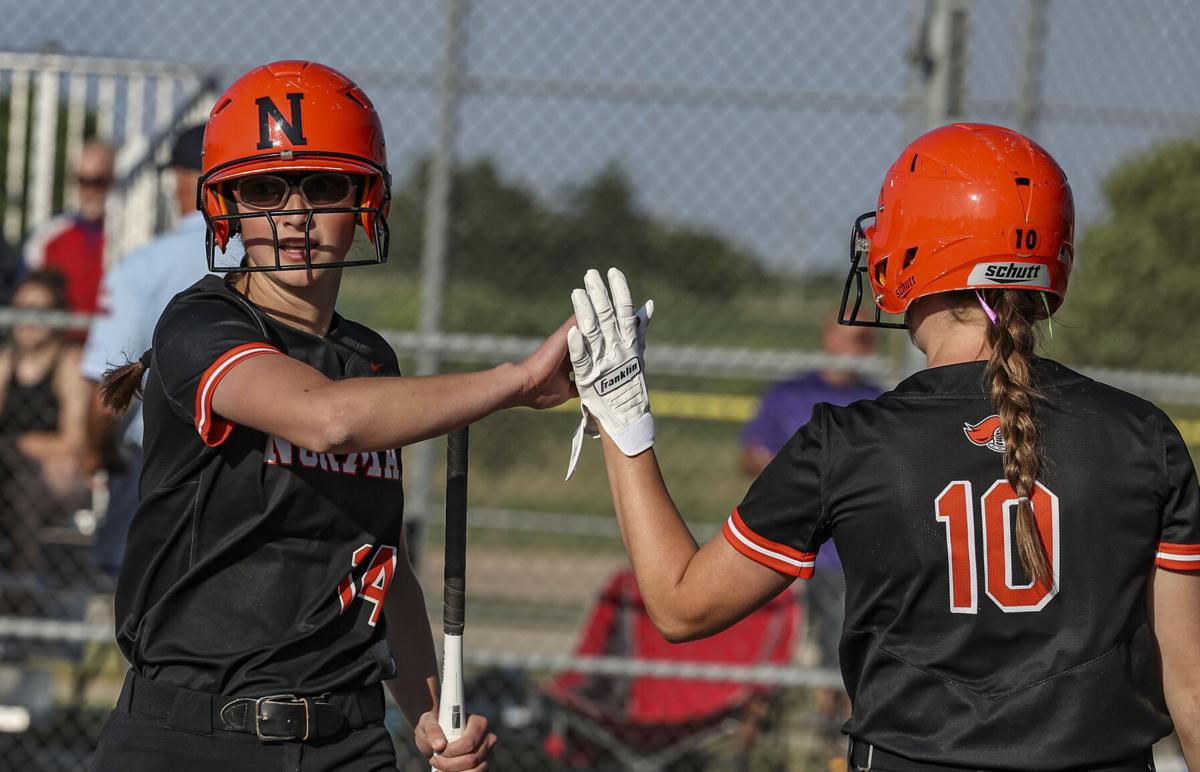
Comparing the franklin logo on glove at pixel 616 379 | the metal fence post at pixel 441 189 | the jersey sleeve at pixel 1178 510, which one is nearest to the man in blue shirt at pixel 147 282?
the metal fence post at pixel 441 189

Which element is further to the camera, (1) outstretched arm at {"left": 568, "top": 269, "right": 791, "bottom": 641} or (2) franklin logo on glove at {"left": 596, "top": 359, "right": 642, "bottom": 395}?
(2) franklin logo on glove at {"left": 596, "top": 359, "right": 642, "bottom": 395}

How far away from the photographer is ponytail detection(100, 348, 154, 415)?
279 cm

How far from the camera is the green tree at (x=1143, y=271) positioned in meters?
6.62

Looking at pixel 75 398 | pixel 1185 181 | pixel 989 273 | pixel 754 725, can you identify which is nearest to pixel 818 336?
pixel 1185 181

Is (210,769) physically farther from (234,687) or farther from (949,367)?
(949,367)

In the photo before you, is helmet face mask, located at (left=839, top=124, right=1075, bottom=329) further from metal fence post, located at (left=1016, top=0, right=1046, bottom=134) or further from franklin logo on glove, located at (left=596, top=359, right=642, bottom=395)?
metal fence post, located at (left=1016, top=0, right=1046, bottom=134)

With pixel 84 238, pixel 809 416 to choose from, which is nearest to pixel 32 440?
pixel 84 238

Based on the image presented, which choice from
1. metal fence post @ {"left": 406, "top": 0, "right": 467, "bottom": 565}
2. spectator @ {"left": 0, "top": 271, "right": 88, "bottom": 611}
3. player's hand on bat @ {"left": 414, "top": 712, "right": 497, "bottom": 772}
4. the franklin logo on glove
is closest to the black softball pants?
player's hand on bat @ {"left": 414, "top": 712, "right": 497, "bottom": 772}

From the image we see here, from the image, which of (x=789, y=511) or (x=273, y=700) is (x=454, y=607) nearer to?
(x=273, y=700)

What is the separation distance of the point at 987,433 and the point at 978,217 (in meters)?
0.40

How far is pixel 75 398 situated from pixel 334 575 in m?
4.25

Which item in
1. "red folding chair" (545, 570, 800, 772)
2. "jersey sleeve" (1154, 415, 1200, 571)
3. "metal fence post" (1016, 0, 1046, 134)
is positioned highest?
"metal fence post" (1016, 0, 1046, 134)

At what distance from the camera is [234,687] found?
2.58 m

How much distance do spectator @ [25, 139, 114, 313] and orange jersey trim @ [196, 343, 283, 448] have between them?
4672 mm
